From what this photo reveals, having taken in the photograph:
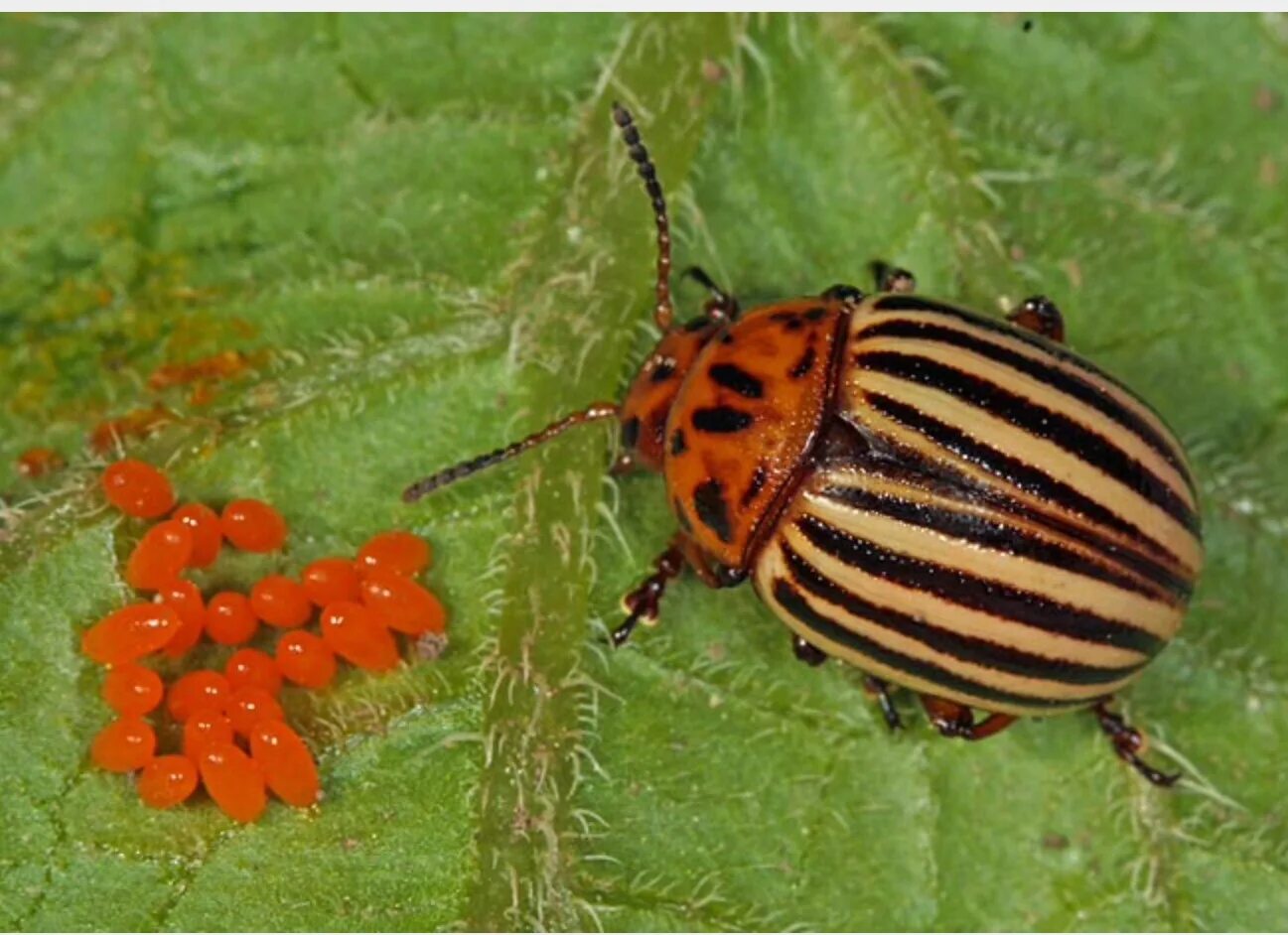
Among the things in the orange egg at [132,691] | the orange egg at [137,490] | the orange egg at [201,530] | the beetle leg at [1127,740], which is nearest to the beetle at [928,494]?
the beetle leg at [1127,740]

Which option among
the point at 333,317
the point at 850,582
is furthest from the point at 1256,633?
the point at 333,317

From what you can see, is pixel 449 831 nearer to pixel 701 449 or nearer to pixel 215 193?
pixel 701 449

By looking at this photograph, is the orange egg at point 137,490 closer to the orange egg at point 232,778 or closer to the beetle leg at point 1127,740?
the orange egg at point 232,778

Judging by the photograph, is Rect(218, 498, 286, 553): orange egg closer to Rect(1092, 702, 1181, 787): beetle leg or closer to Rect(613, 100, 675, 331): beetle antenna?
Rect(613, 100, 675, 331): beetle antenna

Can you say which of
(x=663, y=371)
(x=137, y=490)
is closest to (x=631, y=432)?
(x=663, y=371)

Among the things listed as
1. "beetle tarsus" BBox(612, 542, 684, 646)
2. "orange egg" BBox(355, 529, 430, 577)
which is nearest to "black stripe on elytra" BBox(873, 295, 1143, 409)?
"beetle tarsus" BBox(612, 542, 684, 646)
